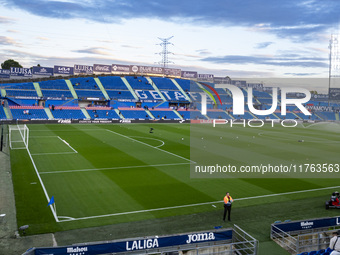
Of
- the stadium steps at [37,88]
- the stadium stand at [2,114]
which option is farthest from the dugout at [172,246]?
the stadium steps at [37,88]

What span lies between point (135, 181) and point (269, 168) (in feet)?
41.9

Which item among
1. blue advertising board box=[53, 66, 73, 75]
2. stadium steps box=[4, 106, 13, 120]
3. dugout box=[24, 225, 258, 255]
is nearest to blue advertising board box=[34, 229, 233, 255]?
dugout box=[24, 225, 258, 255]

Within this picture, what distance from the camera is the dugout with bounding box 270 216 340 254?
1353 centimetres

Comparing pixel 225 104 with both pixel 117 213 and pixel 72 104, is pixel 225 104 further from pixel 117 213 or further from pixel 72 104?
pixel 117 213

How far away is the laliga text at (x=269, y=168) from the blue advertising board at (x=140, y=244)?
14.1 meters

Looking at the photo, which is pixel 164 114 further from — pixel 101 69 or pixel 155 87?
pixel 101 69

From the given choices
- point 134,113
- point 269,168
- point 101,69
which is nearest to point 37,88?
point 101,69

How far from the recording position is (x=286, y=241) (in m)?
13.9

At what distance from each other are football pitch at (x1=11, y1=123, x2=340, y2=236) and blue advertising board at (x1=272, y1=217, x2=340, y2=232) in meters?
2.43

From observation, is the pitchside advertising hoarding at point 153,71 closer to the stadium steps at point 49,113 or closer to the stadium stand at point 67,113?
the stadium stand at point 67,113

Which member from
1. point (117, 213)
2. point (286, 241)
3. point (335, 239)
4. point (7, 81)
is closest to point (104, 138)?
point (117, 213)

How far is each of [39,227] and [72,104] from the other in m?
73.0

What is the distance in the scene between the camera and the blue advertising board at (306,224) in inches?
563

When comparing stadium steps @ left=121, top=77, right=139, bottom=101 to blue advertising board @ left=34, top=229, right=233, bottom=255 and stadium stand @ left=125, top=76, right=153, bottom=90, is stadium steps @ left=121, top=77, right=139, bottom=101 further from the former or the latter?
blue advertising board @ left=34, top=229, right=233, bottom=255
